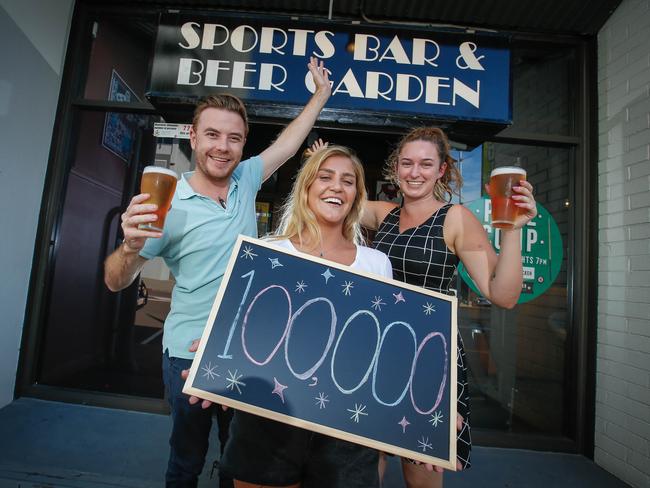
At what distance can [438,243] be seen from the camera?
1.48 metres

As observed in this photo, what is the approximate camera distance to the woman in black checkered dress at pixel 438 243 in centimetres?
137

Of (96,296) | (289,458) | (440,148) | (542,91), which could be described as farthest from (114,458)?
(542,91)

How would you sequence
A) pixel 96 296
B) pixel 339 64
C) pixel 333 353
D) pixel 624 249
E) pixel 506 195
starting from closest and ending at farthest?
pixel 333 353 < pixel 506 195 < pixel 624 249 < pixel 339 64 < pixel 96 296

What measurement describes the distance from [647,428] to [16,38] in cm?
503

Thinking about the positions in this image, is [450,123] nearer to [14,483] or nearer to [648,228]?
[648,228]

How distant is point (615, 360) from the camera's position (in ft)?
8.50

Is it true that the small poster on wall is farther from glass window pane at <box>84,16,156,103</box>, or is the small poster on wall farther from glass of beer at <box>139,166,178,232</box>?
glass of beer at <box>139,166,178,232</box>

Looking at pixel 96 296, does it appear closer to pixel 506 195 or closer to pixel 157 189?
pixel 157 189

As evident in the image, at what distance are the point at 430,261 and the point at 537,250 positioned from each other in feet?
6.40

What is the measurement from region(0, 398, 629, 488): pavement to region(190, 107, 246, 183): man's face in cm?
184

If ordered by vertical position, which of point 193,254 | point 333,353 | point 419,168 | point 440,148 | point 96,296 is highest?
point 440,148

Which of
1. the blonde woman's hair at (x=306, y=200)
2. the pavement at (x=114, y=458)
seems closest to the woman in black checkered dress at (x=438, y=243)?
the blonde woman's hair at (x=306, y=200)

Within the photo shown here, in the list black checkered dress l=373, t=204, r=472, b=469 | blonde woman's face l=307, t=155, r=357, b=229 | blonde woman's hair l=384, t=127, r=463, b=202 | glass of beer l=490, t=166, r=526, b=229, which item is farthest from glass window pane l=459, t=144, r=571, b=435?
blonde woman's face l=307, t=155, r=357, b=229

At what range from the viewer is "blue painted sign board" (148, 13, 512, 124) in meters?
2.72
